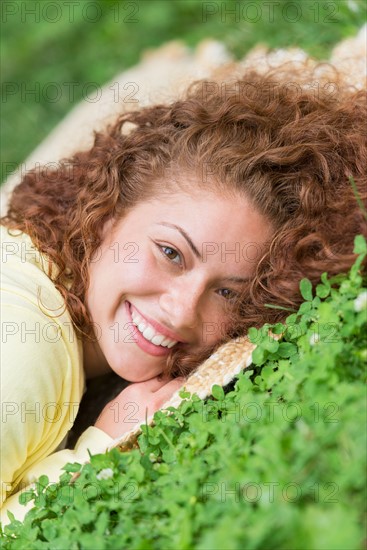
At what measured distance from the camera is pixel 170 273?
2.21 meters

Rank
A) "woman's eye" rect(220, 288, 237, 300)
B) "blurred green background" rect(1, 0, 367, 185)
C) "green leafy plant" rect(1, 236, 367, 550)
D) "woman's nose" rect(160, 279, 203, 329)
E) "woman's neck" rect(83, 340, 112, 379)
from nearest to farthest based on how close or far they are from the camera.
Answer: "green leafy plant" rect(1, 236, 367, 550)
"woman's nose" rect(160, 279, 203, 329)
"woman's eye" rect(220, 288, 237, 300)
"woman's neck" rect(83, 340, 112, 379)
"blurred green background" rect(1, 0, 367, 185)

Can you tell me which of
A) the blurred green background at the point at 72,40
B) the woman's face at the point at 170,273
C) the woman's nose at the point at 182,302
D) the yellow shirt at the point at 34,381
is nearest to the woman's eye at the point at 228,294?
the woman's face at the point at 170,273

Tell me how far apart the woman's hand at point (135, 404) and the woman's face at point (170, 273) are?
64 millimetres

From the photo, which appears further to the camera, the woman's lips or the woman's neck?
the woman's neck

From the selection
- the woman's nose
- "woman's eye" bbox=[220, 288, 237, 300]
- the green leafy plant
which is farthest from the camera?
"woman's eye" bbox=[220, 288, 237, 300]

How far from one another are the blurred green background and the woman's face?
6.29 feet

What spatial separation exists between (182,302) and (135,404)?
15.0 inches

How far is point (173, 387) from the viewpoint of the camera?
2.33 m

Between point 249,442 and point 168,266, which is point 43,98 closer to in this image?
point 168,266

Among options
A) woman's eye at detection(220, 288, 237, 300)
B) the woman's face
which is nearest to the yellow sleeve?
the woman's face

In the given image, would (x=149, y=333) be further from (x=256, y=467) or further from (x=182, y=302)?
(x=256, y=467)

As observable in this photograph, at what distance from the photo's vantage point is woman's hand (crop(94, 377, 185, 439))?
7.51 feet

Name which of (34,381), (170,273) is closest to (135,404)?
(34,381)

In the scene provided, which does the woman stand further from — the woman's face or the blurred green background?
the blurred green background
